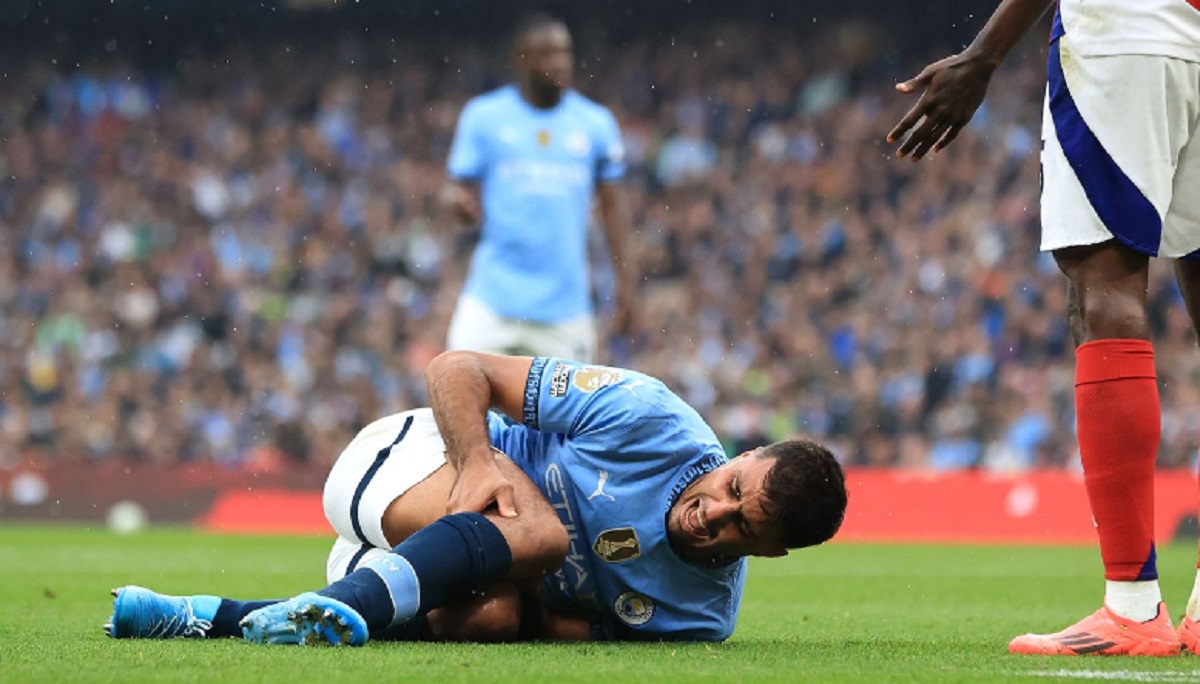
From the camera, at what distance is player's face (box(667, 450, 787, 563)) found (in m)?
3.63

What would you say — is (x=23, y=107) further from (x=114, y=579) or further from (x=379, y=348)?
(x=114, y=579)

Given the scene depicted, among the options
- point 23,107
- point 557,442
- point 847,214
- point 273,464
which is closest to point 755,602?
point 557,442

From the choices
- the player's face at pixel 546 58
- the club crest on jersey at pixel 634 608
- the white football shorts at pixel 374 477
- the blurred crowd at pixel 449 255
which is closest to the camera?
the club crest on jersey at pixel 634 608

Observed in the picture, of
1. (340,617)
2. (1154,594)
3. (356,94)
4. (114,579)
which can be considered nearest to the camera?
(340,617)

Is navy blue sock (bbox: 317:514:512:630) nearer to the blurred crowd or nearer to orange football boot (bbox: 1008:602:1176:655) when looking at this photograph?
orange football boot (bbox: 1008:602:1176:655)

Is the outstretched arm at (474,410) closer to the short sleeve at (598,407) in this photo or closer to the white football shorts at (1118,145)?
the short sleeve at (598,407)

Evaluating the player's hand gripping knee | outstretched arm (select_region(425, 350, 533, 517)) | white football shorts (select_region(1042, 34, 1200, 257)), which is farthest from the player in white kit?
the player's hand gripping knee

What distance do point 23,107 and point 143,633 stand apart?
60.6ft

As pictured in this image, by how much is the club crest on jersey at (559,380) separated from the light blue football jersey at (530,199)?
3640 millimetres

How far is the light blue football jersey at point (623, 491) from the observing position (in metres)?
3.90

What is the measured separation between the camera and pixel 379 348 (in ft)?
56.9

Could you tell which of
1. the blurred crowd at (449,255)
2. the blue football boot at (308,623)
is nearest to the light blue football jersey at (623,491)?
the blue football boot at (308,623)

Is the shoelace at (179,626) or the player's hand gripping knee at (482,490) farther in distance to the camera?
the shoelace at (179,626)

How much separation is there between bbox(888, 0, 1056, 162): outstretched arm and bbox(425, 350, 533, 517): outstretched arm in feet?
3.60
